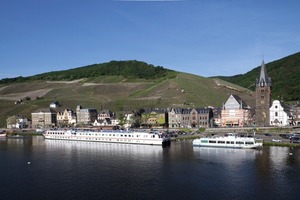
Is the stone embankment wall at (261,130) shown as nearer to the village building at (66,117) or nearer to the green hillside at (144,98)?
the green hillside at (144,98)

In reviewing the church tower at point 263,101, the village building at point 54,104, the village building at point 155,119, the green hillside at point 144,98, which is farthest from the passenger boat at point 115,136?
the village building at point 54,104

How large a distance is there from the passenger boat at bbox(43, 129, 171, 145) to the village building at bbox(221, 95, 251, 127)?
126 ft

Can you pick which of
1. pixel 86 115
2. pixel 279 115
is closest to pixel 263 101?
pixel 279 115

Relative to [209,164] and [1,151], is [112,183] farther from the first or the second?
[1,151]

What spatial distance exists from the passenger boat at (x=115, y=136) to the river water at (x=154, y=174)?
10.7 meters

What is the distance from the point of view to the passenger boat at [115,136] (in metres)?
82.5

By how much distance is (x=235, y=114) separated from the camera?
384 ft

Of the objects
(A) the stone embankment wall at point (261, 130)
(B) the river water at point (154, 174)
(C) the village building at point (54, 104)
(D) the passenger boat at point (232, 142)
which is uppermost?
(C) the village building at point (54, 104)

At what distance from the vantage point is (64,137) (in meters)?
101

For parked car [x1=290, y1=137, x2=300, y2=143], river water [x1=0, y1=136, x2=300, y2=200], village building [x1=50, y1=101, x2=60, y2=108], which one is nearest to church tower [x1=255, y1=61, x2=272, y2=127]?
parked car [x1=290, y1=137, x2=300, y2=143]

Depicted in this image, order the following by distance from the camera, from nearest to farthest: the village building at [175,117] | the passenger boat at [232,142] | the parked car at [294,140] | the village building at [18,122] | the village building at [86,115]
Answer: the passenger boat at [232,142]
the parked car at [294,140]
the village building at [175,117]
the village building at [18,122]
the village building at [86,115]

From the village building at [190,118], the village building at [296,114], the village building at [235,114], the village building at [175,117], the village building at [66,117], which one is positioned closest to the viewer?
the village building at [296,114]

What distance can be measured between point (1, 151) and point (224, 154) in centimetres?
5064

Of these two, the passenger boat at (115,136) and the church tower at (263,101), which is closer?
the passenger boat at (115,136)
